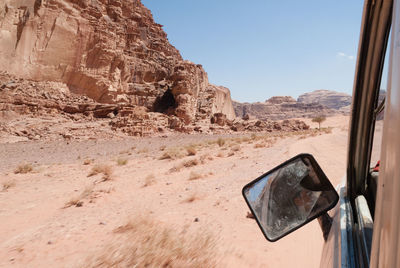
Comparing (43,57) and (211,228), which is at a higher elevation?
(43,57)

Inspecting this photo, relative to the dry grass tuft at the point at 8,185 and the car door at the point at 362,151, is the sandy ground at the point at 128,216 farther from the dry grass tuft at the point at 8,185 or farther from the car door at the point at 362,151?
the car door at the point at 362,151

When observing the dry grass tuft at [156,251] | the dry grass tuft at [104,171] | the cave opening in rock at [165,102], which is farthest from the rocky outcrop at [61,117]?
the dry grass tuft at [156,251]

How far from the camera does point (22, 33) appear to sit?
2455 cm

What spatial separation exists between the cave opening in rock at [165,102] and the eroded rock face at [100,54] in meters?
0.16

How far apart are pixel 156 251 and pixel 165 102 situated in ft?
110

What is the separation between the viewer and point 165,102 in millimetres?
35000

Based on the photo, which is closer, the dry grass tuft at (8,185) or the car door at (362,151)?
the car door at (362,151)

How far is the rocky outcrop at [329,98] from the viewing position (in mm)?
119981

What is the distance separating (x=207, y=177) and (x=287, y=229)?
5.08m

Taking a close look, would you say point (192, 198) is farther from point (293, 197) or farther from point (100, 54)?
point (100, 54)

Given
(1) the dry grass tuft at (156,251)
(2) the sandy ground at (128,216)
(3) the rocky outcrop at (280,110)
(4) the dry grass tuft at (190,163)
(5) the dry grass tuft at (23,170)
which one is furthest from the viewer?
(3) the rocky outcrop at (280,110)

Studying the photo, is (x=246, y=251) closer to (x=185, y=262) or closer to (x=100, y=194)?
(x=185, y=262)

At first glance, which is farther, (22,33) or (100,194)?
(22,33)

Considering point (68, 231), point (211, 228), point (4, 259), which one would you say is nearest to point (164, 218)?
point (211, 228)
